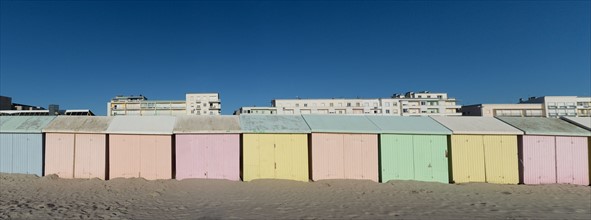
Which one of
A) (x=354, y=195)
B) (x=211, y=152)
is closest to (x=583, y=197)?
(x=354, y=195)

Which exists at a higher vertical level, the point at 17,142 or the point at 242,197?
the point at 17,142

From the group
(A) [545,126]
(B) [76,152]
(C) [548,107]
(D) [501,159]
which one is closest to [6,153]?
(B) [76,152]

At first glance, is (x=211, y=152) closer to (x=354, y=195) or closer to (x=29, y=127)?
(x=354, y=195)

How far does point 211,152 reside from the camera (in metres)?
12.2

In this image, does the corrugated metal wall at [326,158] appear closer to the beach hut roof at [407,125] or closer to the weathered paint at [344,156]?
the weathered paint at [344,156]

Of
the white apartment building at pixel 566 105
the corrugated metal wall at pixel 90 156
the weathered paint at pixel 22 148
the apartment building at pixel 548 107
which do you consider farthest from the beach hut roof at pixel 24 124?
the white apartment building at pixel 566 105

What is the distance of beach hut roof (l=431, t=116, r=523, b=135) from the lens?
12.5 meters

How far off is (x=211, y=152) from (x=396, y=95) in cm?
11083

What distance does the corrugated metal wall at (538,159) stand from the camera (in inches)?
489

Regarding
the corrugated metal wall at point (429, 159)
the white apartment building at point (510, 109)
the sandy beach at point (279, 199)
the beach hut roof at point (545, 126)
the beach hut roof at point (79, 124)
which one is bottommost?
the sandy beach at point (279, 199)

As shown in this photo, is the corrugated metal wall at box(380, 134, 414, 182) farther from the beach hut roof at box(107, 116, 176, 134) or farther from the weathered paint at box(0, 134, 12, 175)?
the weathered paint at box(0, 134, 12, 175)

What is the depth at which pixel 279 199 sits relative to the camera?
946cm

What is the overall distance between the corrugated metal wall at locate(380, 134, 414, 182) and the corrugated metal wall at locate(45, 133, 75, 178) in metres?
11.8

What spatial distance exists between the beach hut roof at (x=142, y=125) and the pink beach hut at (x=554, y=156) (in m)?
13.8
